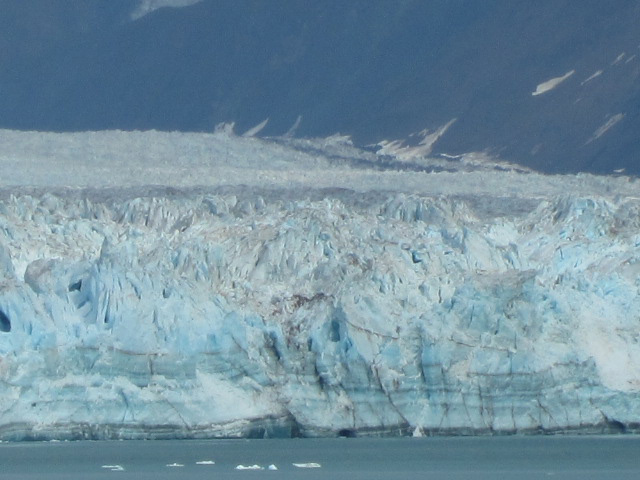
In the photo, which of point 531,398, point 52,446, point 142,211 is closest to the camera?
point 531,398

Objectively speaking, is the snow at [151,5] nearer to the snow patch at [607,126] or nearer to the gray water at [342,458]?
the snow patch at [607,126]

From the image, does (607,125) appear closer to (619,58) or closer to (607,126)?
(607,126)

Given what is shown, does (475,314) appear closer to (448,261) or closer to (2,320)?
(448,261)

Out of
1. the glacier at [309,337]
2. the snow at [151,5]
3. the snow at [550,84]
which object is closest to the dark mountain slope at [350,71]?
the snow at [550,84]

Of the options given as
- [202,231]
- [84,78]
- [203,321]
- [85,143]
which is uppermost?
[84,78]

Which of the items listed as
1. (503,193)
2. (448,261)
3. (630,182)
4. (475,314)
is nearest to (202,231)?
(448,261)

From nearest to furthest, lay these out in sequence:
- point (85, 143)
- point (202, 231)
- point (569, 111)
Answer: point (202, 231) → point (85, 143) → point (569, 111)

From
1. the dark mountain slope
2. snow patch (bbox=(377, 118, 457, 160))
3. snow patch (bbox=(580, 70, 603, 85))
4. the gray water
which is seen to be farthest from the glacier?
snow patch (bbox=(377, 118, 457, 160))
